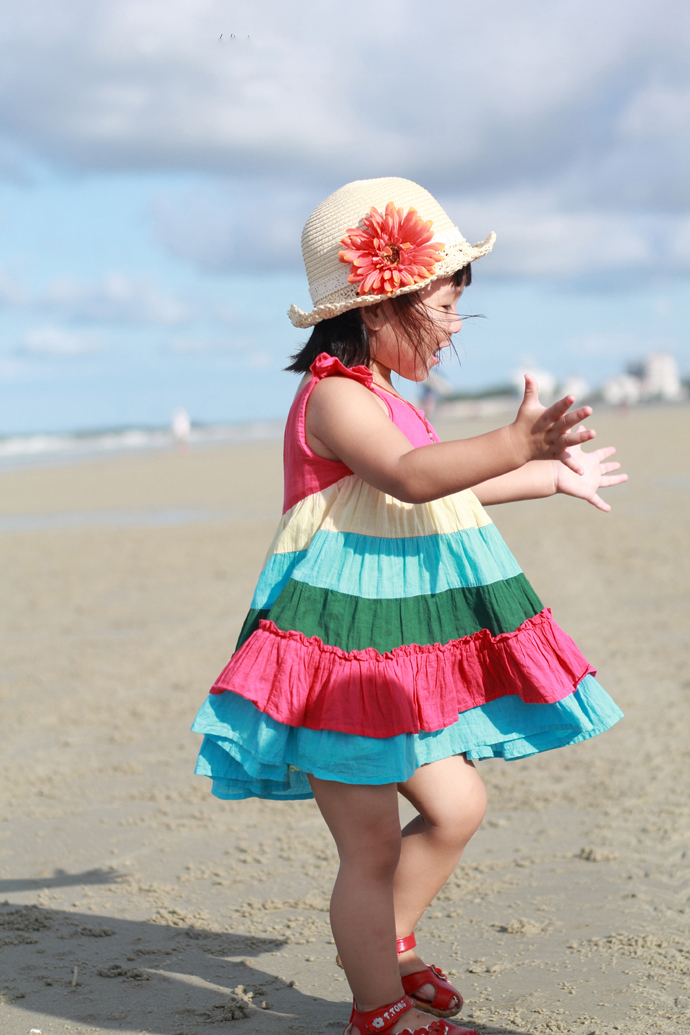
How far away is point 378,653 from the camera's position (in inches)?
78.9

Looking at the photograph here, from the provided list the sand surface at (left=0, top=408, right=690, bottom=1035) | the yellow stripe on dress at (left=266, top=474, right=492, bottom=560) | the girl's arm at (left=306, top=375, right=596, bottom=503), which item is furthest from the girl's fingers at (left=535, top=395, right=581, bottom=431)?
the sand surface at (left=0, top=408, right=690, bottom=1035)

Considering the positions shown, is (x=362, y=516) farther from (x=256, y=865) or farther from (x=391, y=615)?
(x=256, y=865)

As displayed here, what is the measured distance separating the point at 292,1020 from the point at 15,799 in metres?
1.92

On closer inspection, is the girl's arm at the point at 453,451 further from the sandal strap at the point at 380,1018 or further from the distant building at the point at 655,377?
the distant building at the point at 655,377

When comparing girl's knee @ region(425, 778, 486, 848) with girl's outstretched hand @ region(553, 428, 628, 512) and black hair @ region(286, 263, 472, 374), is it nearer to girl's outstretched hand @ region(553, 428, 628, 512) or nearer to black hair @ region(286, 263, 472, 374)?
girl's outstretched hand @ region(553, 428, 628, 512)

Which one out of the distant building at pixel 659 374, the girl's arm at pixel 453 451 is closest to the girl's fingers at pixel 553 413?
the girl's arm at pixel 453 451

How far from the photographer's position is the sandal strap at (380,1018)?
202cm

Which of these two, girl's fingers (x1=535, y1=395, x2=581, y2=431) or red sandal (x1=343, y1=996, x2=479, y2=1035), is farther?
red sandal (x1=343, y1=996, x2=479, y2=1035)

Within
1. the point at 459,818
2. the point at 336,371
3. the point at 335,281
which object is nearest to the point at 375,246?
the point at 335,281

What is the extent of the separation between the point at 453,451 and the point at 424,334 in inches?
17.9

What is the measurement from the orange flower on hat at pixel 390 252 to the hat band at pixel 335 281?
0.15 ft

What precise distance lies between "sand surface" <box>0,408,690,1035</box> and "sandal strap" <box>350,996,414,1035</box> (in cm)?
27

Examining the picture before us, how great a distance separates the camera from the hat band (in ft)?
7.17

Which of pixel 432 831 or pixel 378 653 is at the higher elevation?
pixel 378 653
